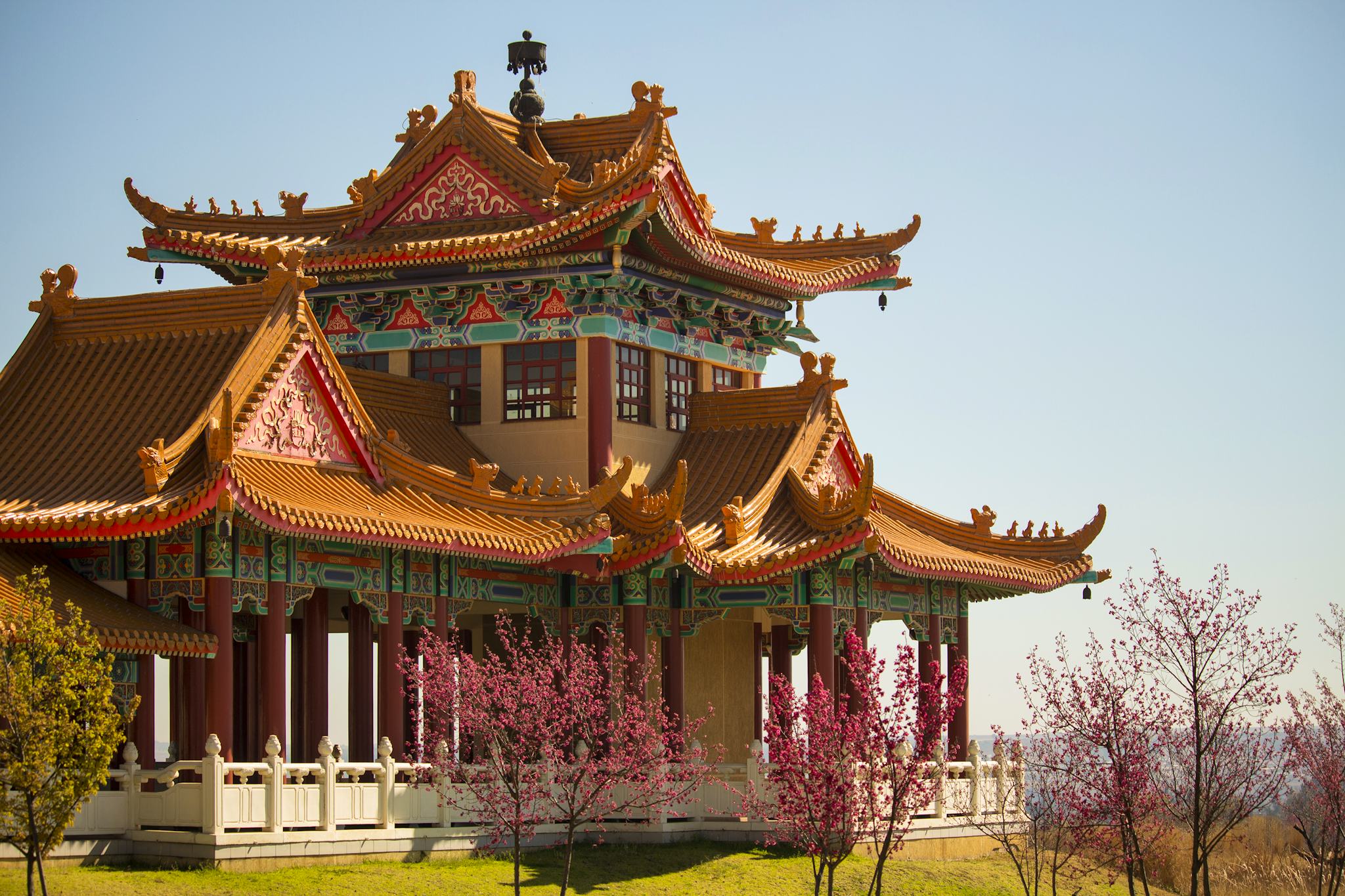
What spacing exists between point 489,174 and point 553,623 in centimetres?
741

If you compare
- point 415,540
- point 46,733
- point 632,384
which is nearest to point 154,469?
point 415,540

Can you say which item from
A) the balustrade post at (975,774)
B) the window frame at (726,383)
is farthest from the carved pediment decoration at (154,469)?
the balustrade post at (975,774)

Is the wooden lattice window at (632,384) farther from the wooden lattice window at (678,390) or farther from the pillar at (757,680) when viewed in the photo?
the pillar at (757,680)

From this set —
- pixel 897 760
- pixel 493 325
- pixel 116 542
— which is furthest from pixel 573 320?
pixel 897 760

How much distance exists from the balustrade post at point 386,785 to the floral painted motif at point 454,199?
10.6 m

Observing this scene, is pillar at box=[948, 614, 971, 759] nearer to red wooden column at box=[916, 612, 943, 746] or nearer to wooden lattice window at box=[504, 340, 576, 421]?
red wooden column at box=[916, 612, 943, 746]

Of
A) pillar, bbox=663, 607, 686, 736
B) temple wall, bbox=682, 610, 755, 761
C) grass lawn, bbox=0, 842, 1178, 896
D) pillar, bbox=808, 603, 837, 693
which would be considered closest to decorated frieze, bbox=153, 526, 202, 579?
grass lawn, bbox=0, 842, 1178, 896

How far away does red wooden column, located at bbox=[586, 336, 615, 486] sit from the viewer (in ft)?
115

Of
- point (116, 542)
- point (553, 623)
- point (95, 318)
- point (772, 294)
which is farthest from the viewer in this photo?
point (772, 294)

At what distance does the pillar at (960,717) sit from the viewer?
37656 mm

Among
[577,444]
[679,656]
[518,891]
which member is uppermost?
[577,444]

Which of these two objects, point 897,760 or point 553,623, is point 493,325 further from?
point 897,760

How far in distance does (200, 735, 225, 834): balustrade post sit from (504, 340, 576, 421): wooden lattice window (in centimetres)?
1112

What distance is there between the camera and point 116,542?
2742 centimetres
